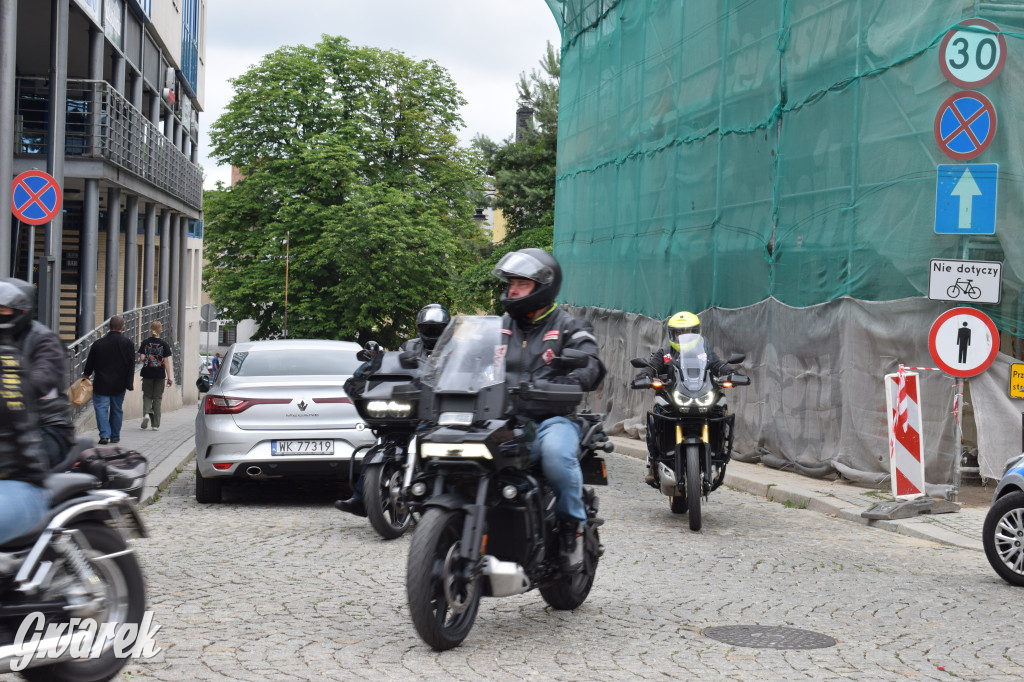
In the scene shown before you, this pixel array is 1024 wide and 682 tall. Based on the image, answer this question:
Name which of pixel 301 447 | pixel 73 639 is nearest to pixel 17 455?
pixel 73 639

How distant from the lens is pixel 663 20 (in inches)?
876

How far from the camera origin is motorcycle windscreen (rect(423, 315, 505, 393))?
19.6 ft

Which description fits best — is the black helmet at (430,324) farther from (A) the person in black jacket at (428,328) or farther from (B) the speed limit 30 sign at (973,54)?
(B) the speed limit 30 sign at (973,54)

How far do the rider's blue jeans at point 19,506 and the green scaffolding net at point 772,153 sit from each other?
29.2 ft

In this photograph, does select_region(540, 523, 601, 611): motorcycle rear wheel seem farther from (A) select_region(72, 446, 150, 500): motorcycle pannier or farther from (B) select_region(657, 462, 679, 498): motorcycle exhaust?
(B) select_region(657, 462, 679, 498): motorcycle exhaust

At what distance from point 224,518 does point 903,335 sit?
23.4ft

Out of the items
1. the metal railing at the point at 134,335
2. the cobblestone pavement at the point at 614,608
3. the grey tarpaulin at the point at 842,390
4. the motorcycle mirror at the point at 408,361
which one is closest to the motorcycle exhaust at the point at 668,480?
the cobblestone pavement at the point at 614,608

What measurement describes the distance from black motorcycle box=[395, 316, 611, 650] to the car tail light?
504cm

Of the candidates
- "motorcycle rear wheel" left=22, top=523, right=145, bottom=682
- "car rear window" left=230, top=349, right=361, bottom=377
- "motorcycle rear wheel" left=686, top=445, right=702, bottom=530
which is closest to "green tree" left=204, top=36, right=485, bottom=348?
"car rear window" left=230, top=349, right=361, bottom=377

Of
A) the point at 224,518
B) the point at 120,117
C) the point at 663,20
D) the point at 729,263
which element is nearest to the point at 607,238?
the point at 663,20

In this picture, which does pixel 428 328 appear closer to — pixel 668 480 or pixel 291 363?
pixel 291 363

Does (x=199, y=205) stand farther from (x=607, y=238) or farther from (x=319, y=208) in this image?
(x=607, y=238)

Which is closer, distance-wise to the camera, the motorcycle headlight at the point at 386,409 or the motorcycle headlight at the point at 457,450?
the motorcycle headlight at the point at 457,450

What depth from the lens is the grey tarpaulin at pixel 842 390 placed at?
12.2 m
